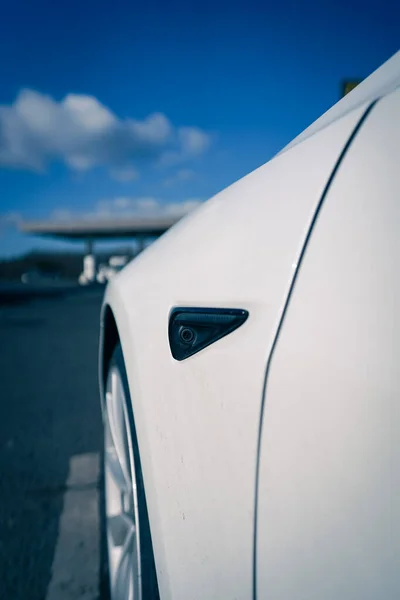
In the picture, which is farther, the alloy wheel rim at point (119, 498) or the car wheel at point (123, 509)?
the alloy wheel rim at point (119, 498)

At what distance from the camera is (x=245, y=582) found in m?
0.65

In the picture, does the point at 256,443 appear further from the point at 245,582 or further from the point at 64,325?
the point at 64,325

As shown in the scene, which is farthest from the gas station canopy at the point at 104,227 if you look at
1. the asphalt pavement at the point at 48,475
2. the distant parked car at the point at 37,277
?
the asphalt pavement at the point at 48,475

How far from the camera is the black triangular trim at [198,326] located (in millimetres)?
733

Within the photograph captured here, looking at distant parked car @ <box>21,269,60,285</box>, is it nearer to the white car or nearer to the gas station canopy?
the gas station canopy

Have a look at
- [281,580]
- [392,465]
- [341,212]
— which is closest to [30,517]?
[281,580]

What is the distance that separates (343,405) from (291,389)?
Result: 8 centimetres

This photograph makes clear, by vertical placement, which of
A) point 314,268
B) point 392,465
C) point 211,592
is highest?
point 314,268

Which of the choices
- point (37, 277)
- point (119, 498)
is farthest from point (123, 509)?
point (37, 277)

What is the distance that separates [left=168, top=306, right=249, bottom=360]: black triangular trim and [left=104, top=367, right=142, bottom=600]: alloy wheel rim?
37 centimetres

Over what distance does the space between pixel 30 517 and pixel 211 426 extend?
1458 millimetres

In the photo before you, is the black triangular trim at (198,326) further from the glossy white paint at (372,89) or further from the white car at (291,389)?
the glossy white paint at (372,89)

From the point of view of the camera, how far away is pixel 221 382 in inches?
28.2

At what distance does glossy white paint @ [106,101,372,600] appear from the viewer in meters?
0.67
